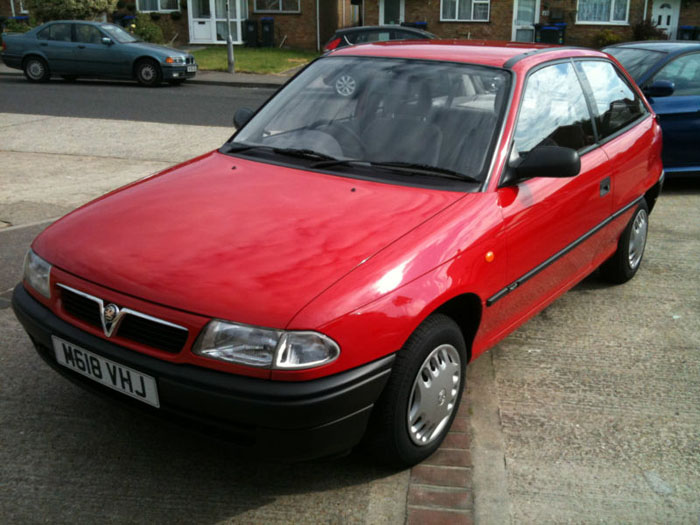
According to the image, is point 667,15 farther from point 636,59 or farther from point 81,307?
point 81,307

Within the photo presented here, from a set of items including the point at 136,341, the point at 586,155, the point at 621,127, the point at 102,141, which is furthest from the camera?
the point at 102,141

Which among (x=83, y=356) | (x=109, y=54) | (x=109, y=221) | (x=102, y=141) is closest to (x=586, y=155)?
(x=109, y=221)

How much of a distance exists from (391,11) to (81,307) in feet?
91.3

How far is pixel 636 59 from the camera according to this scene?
8.28 m

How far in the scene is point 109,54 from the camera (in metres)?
18.3

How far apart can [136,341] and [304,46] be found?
92.7 ft

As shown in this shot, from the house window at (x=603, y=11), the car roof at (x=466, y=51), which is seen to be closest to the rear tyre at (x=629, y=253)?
the car roof at (x=466, y=51)

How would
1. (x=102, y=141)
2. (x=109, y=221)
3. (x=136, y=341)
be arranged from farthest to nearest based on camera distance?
(x=102, y=141) < (x=109, y=221) < (x=136, y=341)

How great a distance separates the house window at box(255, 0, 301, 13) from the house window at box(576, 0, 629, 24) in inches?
418

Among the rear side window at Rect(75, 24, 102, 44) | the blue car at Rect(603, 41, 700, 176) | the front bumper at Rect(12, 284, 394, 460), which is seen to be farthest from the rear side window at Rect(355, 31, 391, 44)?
the front bumper at Rect(12, 284, 394, 460)

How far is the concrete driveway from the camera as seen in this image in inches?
115

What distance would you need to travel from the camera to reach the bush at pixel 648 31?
2642cm

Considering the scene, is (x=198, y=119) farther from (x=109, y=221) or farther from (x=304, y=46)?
(x=304, y=46)

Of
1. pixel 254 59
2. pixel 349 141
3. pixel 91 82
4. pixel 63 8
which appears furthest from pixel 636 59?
pixel 63 8
